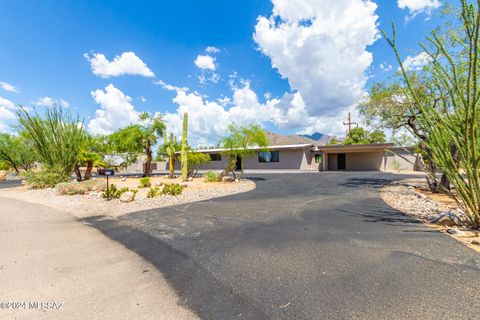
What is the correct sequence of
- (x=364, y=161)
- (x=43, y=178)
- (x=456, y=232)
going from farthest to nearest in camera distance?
(x=364, y=161) < (x=43, y=178) < (x=456, y=232)

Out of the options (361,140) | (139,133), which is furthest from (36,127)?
(361,140)

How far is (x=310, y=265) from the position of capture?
10.3 ft

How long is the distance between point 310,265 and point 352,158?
83.5 ft

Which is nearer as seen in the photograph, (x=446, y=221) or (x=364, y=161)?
(x=446, y=221)

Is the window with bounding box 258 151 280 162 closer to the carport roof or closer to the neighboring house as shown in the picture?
the neighboring house

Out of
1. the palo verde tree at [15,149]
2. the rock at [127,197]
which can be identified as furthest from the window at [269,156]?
the palo verde tree at [15,149]

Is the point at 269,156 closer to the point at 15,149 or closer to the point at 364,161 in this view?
the point at 364,161

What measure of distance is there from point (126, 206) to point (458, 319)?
8.70 metres

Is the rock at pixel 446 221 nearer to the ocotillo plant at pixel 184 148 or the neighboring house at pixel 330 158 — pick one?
the ocotillo plant at pixel 184 148

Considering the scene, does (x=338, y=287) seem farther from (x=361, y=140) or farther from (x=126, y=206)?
(x=361, y=140)

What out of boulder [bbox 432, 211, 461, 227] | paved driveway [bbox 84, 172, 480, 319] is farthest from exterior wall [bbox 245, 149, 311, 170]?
boulder [bbox 432, 211, 461, 227]

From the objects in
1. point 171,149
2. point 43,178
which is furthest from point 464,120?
point 43,178

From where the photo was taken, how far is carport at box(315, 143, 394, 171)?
2267cm

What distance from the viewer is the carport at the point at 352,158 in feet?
74.4
